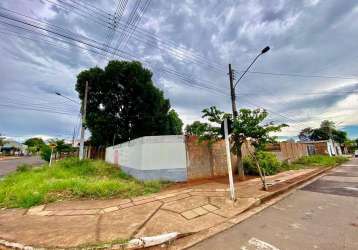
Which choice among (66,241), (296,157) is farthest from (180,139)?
(296,157)

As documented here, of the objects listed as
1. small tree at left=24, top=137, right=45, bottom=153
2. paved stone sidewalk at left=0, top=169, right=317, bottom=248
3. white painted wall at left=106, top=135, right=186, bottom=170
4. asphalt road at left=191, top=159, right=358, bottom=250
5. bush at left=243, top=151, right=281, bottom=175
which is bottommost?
asphalt road at left=191, top=159, right=358, bottom=250

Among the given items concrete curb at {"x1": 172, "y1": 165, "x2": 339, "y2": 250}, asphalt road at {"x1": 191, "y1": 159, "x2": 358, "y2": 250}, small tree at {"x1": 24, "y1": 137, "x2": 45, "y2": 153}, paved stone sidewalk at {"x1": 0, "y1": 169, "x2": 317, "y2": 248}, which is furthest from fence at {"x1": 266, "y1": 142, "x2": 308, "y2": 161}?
small tree at {"x1": 24, "y1": 137, "x2": 45, "y2": 153}

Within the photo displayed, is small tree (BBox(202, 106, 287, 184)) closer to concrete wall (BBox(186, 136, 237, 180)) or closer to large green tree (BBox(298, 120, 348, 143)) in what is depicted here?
concrete wall (BBox(186, 136, 237, 180))

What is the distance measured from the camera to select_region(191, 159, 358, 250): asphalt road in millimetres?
2988

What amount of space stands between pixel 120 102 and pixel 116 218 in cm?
1648

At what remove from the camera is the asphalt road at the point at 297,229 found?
2988 millimetres

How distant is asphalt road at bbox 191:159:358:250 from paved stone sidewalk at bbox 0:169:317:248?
1.71 feet

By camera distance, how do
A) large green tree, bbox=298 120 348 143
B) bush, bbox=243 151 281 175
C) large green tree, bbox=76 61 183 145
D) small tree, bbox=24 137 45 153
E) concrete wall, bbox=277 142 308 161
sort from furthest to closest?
large green tree, bbox=298 120 348 143
small tree, bbox=24 137 45 153
large green tree, bbox=76 61 183 145
concrete wall, bbox=277 142 308 161
bush, bbox=243 151 281 175

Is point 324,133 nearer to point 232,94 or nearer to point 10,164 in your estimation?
point 232,94

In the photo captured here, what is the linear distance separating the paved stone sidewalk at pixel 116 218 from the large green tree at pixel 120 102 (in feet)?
43.9

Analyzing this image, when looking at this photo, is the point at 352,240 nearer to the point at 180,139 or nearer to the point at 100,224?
the point at 100,224

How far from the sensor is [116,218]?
4211 mm

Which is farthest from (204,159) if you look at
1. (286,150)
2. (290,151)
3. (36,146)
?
(36,146)

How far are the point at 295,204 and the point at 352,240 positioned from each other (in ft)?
7.23
